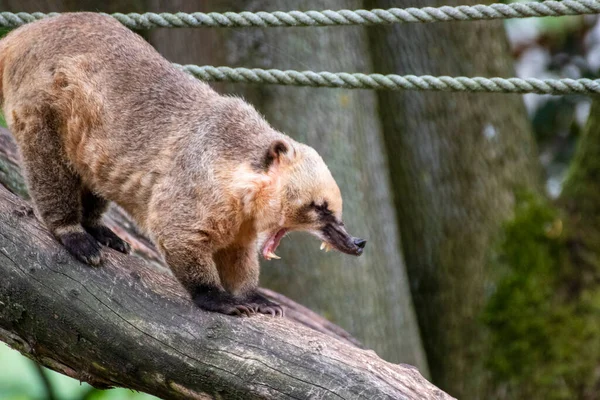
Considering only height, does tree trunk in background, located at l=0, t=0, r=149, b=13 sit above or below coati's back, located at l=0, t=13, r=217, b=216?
above

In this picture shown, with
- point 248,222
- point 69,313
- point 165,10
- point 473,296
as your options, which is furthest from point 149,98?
point 473,296

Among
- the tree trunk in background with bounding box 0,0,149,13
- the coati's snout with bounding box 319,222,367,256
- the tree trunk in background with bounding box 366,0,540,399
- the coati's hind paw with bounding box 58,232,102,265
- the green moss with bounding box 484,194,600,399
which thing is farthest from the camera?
the tree trunk in background with bounding box 0,0,149,13

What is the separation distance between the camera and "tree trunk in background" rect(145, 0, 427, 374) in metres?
6.04

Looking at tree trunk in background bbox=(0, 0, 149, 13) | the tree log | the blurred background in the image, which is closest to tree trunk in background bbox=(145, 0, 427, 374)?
the blurred background

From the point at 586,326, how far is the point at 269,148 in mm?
3487

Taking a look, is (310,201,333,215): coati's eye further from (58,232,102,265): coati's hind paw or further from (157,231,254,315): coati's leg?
(58,232,102,265): coati's hind paw

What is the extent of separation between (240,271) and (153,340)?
0.74m

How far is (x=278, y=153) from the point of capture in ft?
13.0

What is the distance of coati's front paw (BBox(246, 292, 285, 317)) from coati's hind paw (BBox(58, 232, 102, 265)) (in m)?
0.81

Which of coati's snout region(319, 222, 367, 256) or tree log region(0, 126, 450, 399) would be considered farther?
coati's snout region(319, 222, 367, 256)

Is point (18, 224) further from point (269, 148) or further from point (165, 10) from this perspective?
point (165, 10)

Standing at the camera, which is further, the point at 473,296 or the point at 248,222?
the point at 473,296

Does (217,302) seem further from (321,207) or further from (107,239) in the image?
(107,239)

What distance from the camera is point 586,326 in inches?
245
